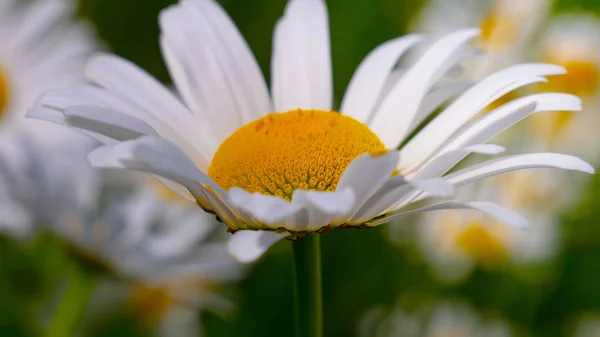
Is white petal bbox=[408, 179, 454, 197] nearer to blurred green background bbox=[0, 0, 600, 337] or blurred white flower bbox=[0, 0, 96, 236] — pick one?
blurred green background bbox=[0, 0, 600, 337]

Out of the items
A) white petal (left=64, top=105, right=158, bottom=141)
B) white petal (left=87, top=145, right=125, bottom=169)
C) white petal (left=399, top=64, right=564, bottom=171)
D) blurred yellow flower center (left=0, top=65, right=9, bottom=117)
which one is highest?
blurred yellow flower center (left=0, top=65, right=9, bottom=117)

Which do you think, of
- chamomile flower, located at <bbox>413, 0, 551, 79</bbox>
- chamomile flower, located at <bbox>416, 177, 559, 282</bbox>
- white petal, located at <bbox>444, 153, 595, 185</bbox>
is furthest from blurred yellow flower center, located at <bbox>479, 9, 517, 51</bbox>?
white petal, located at <bbox>444, 153, 595, 185</bbox>

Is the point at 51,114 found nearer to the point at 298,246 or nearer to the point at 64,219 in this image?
the point at 298,246

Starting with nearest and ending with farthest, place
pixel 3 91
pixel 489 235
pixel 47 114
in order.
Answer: pixel 47 114 < pixel 489 235 < pixel 3 91

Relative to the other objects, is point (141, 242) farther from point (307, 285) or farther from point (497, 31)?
point (497, 31)

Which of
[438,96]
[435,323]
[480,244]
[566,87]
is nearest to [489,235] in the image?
[480,244]

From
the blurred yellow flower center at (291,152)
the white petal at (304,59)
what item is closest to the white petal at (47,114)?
the blurred yellow flower center at (291,152)
